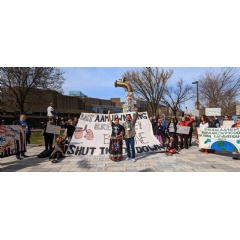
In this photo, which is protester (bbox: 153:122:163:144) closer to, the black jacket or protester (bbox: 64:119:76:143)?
the black jacket

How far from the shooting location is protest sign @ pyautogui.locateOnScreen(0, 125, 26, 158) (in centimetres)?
705

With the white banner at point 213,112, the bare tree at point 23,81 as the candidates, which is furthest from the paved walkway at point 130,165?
the bare tree at point 23,81

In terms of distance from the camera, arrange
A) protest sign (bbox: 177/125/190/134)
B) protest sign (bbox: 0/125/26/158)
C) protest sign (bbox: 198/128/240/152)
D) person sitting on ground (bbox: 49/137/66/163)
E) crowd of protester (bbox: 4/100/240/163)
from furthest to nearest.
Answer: protest sign (bbox: 177/125/190/134), protest sign (bbox: 198/128/240/152), person sitting on ground (bbox: 49/137/66/163), crowd of protester (bbox: 4/100/240/163), protest sign (bbox: 0/125/26/158)

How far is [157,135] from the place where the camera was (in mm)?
10219

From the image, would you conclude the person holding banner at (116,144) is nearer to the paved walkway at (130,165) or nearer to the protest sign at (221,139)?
the paved walkway at (130,165)

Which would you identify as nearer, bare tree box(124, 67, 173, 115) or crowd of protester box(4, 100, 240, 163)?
crowd of protester box(4, 100, 240, 163)

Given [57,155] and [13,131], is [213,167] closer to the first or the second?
[57,155]

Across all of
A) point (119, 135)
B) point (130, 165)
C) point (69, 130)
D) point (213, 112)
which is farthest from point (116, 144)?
point (213, 112)

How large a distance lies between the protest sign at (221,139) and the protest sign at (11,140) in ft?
24.0

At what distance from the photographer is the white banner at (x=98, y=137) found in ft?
27.9

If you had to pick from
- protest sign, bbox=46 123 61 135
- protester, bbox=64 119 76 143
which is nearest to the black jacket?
protester, bbox=64 119 76 143

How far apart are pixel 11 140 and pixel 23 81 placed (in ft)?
55.7

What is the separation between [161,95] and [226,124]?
19.0 meters

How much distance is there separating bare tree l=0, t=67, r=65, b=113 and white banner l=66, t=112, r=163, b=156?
15.2 m
